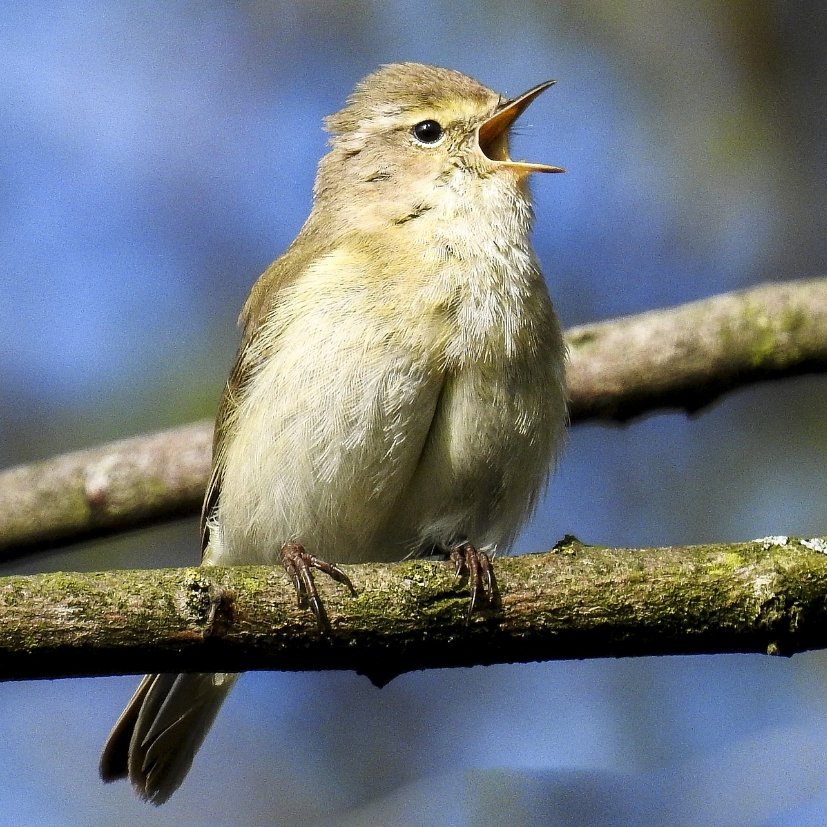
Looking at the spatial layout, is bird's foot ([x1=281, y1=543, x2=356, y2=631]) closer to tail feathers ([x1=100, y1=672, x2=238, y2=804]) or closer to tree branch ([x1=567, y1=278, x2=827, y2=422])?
tail feathers ([x1=100, y1=672, x2=238, y2=804])

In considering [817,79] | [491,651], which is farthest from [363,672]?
[817,79]

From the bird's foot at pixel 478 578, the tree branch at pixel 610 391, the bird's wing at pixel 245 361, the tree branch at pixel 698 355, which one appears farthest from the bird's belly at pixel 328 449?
the tree branch at pixel 698 355

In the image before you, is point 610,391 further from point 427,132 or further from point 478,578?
point 478,578

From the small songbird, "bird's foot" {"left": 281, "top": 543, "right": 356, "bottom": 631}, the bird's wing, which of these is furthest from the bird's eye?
"bird's foot" {"left": 281, "top": 543, "right": 356, "bottom": 631}

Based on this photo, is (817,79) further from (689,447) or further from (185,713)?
(185,713)

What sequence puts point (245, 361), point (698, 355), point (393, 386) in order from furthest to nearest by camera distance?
1. point (698, 355)
2. point (245, 361)
3. point (393, 386)

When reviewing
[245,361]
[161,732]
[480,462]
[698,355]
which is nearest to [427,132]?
[245,361]
